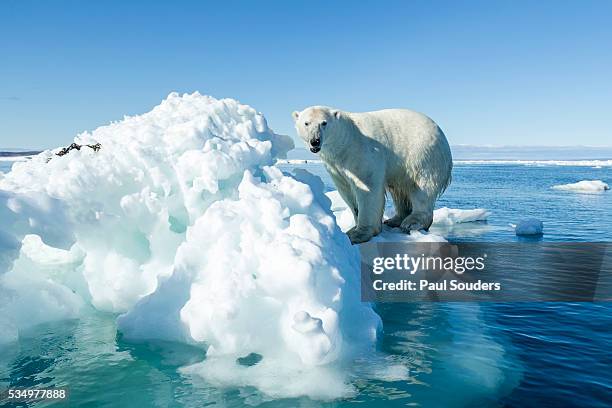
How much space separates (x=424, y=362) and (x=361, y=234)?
2269 mm

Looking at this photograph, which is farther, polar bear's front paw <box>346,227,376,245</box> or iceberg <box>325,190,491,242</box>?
iceberg <box>325,190,491,242</box>

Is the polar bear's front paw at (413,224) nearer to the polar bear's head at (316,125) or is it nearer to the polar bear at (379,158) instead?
the polar bear at (379,158)

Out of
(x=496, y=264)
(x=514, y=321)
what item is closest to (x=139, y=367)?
(x=514, y=321)

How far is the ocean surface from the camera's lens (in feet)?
8.82

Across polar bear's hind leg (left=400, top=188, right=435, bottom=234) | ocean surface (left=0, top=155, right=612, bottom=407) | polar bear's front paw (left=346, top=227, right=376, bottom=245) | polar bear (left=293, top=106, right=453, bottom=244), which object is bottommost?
ocean surface (left=0, top=155, right=612, bottom=407)

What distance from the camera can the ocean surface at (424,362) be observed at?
106 inches

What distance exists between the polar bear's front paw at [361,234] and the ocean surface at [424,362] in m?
0.92

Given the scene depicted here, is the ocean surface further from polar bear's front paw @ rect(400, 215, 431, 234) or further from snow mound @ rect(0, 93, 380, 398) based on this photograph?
polar bear's front paw @ rect(400, 215, 431, 234)

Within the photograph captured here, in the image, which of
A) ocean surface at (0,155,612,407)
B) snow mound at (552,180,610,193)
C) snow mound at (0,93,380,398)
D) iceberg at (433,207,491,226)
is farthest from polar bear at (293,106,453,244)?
snow mound at (552,180,610,193)

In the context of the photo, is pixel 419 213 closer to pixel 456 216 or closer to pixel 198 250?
pixel 198 250

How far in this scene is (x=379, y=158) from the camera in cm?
543

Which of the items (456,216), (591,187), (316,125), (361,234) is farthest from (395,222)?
(591,187)

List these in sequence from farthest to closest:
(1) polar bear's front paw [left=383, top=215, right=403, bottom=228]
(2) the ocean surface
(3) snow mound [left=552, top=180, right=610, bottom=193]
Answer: (3) snow mound [left=552, top=180, right=610, bottom=193], (1) polar bear's front paw [left=383, top=215, right=403, bottom=228], (2) the ocean surface

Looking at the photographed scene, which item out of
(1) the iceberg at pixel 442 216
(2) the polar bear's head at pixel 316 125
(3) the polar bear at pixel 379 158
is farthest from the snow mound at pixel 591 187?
(2) the polar bear's head at pixel 316 125
